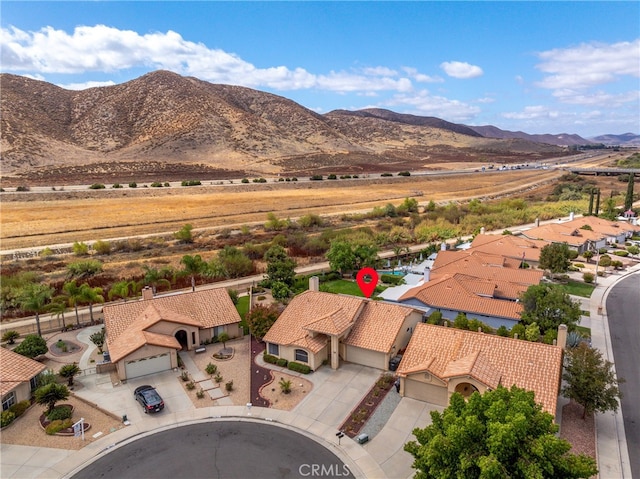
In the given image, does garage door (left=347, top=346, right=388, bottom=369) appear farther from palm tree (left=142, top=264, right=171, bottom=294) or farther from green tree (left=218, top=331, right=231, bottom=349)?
palm tree (left=142, top=264, right=171, bottom=294)

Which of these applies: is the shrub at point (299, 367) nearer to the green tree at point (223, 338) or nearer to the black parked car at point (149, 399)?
the green tree at point (223, 338)

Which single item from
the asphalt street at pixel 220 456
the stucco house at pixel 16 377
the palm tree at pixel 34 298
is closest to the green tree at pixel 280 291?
the asphalt street at pixel 220 456

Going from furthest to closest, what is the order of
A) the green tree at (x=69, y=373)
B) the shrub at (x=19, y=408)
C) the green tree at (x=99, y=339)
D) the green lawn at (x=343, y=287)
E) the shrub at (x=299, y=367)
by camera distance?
the green lawn at (x=343, y=287), the green tree at (x=99, y=339), the shrub at (x=299, y=367), the green tree at (x=69, y=373), the shrub at (x=19, y=408)

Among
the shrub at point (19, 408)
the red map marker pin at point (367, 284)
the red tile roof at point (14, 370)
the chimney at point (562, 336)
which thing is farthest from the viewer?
the red map marker pin at point (367, 284)

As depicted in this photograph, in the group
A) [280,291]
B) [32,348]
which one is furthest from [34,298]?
[280,291]

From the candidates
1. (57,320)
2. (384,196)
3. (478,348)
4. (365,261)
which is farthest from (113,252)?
(384,196)

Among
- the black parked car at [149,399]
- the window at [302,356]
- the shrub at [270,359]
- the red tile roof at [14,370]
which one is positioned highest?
the red tile roof at [14,370]

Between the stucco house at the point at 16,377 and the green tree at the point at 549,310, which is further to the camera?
the green tree at the point at 549,310

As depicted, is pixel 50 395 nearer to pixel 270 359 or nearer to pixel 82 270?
pixel 270 359

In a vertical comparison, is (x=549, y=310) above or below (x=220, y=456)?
above
